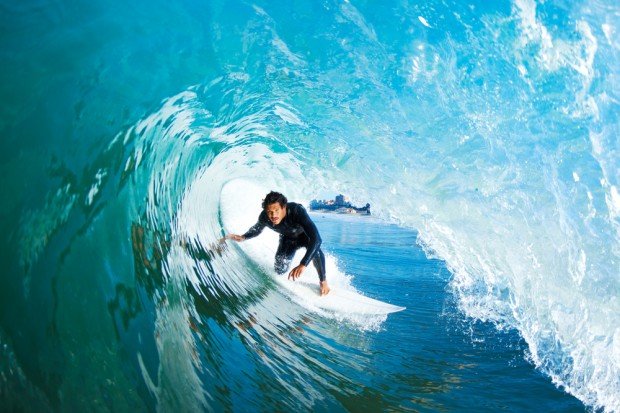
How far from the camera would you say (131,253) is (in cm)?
402

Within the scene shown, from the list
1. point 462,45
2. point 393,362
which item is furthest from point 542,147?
point 393,362

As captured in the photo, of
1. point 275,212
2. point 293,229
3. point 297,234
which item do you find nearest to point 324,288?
point 297,234

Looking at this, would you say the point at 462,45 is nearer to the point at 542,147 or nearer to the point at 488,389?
the point at 542,147

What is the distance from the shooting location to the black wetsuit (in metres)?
5.00

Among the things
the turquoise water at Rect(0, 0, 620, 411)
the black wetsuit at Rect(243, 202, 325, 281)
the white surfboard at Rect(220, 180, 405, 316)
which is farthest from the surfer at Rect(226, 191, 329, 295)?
the turquoise water at Rect(0, 0, 620, 411)

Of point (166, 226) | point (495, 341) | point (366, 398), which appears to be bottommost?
point (366, 398)

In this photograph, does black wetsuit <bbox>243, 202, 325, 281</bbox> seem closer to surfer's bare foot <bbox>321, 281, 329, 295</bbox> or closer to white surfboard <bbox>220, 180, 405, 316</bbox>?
surfer's bare foot <bbox>321, 281, 329, 295</bbox>

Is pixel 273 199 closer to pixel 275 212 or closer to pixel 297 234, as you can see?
pixel 275 212

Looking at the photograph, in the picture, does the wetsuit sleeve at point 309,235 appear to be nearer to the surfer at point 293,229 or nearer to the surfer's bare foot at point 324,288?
the surfer at point 293,229

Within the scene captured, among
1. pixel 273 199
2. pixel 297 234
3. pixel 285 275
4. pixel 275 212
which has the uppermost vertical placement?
pixel 273 199

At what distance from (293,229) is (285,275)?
4.77ft

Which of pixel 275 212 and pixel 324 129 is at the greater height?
pixel 324 129

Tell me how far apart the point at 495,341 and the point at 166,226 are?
412cm

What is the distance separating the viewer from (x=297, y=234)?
5531mm
